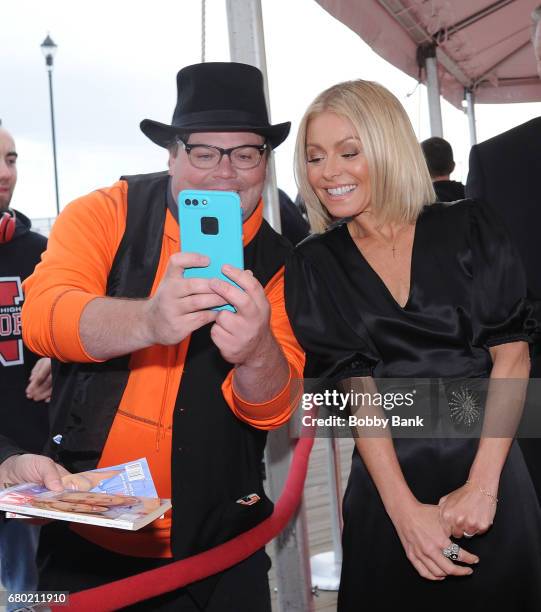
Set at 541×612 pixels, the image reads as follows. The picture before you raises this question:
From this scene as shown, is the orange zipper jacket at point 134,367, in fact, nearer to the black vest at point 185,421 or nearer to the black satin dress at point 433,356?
the black vest at point 185,421

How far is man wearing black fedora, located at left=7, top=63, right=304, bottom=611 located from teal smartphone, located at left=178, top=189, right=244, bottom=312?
0.40 m

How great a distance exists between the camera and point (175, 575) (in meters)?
1.75

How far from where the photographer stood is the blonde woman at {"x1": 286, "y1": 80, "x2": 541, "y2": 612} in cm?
170

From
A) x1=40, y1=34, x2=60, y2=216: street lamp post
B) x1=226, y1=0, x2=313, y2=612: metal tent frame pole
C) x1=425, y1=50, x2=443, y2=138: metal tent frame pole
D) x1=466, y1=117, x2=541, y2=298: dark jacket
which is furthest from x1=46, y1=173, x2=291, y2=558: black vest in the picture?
x1=40, y1=34, x2=60, y2=216: street lamp post

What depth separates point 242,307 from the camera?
50.0 inches

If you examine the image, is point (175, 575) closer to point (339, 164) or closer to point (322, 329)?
point (322, 329)

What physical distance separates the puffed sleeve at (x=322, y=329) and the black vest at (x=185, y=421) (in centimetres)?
14

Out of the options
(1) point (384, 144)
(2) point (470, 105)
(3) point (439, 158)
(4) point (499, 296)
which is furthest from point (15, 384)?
(2) point (470, 105)

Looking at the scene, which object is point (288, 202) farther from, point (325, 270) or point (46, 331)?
point (46, 331)

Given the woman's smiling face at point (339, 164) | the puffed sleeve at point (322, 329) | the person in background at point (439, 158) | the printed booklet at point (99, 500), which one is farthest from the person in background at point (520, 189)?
the person in background at point (439, 158)

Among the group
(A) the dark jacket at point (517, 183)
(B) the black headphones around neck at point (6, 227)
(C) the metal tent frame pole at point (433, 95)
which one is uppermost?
(C) the metal tent frame pole at point (433, 95)

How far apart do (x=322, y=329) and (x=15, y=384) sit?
1.59 m

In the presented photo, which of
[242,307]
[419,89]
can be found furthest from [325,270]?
[419,89]

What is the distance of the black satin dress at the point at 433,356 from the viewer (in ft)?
5.64
